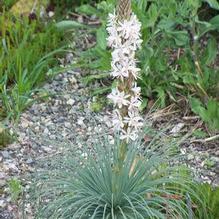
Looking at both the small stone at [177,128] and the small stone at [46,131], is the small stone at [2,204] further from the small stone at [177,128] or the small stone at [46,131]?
the small stone at [177,128]

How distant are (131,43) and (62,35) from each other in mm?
2704

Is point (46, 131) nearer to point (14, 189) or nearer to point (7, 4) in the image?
point (14, 189)

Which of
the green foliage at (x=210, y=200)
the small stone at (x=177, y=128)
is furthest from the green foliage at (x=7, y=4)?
the green foliage at (x=210, y=200)

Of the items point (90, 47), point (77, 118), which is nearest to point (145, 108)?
point (77, 118)

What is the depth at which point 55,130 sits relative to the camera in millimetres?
5160

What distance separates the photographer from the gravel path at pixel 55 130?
4.76m

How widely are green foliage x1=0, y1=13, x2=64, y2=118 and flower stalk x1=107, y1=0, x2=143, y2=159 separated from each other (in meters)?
1.75

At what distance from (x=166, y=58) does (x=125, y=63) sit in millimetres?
2340

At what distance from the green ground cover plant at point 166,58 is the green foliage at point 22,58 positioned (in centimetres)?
34

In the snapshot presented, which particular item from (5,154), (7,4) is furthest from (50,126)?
(7,4)

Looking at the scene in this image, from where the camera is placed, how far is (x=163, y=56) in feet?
18.2

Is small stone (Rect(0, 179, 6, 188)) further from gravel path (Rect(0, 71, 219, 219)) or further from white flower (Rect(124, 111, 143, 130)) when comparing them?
white flower (Rect(124, 111, 143, 130))

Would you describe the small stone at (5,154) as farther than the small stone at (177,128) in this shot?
No

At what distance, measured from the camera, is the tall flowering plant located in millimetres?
3336
